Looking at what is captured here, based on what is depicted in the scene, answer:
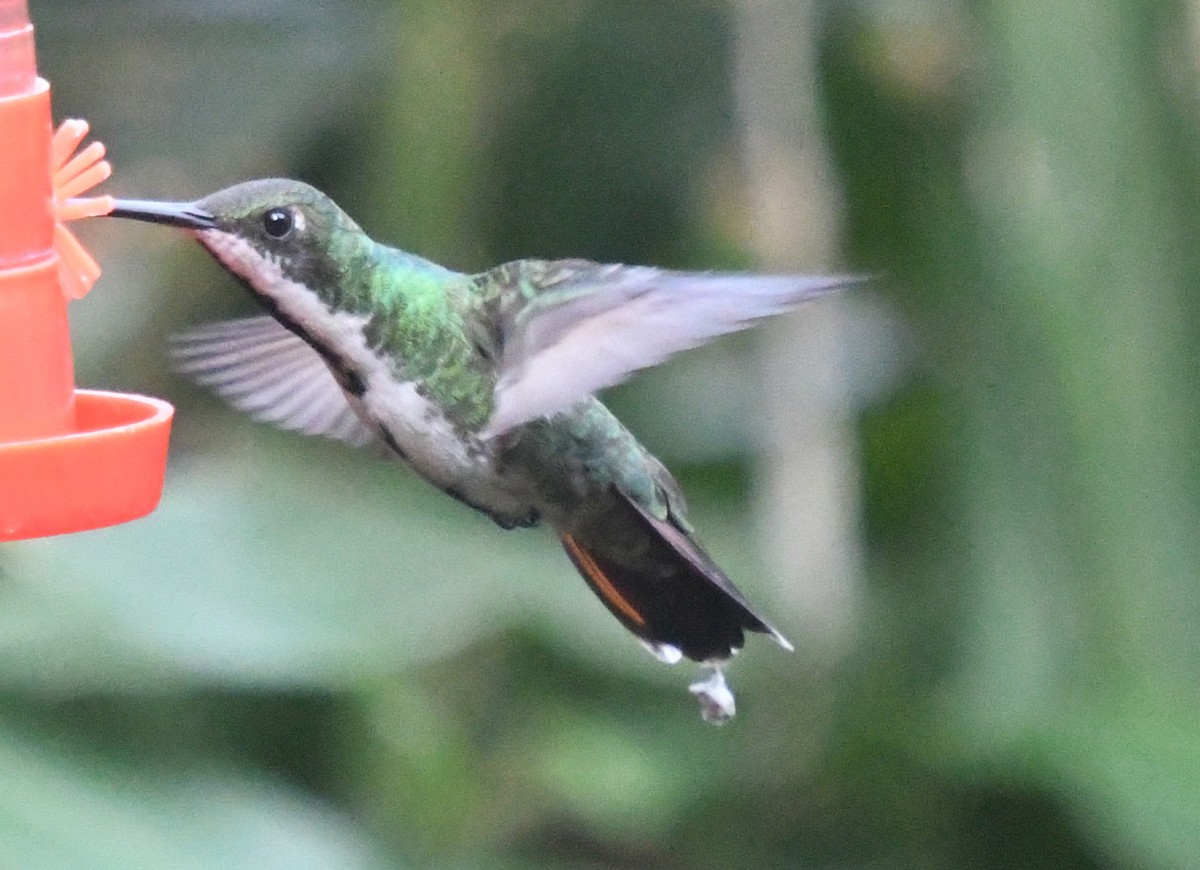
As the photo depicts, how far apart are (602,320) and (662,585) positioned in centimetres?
51

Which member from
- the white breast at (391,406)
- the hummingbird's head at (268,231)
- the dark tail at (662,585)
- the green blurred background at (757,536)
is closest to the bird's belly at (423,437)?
the white breast at (391,406)

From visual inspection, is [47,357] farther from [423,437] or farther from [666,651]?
[666,651]

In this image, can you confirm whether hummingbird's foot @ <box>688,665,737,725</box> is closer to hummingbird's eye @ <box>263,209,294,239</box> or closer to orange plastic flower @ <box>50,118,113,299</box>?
hummingbird's eye @ <box>263,209,294,239</box>

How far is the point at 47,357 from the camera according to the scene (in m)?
1.73

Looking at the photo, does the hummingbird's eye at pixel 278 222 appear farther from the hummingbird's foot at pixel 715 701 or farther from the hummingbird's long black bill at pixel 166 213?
the hummingbird's foot at pixel 715 701

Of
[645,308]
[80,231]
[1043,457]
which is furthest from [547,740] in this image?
[80,231]

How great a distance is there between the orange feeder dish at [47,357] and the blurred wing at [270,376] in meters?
0.40

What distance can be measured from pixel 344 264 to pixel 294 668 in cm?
105

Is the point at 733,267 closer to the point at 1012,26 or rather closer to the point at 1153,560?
the point at 1012,26

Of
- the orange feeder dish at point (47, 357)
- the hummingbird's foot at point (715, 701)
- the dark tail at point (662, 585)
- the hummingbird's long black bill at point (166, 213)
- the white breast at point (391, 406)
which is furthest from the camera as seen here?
the dark tail at point (662, 585)

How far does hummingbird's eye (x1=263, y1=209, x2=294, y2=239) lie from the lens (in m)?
1.83

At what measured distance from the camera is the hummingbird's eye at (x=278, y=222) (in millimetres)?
1835

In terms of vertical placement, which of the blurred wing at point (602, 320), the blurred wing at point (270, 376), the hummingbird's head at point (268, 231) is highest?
the hummingbird's head at point (268, 231)

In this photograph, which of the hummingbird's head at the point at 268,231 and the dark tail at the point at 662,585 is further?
the dark tail at the point at 662,585
